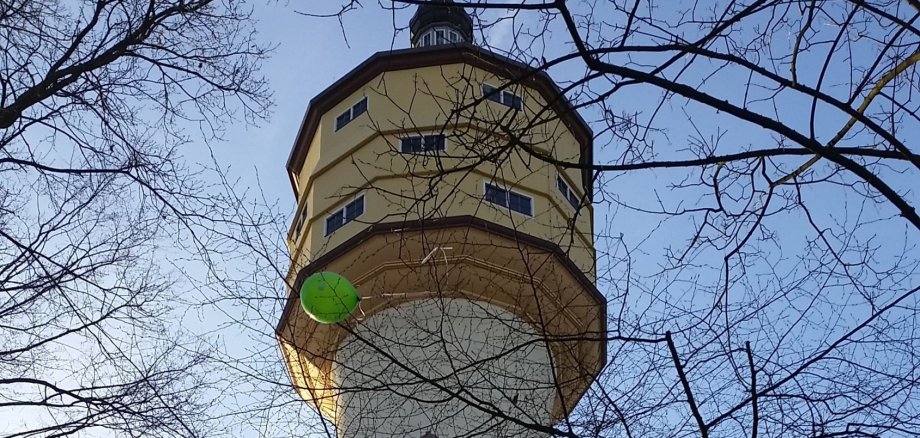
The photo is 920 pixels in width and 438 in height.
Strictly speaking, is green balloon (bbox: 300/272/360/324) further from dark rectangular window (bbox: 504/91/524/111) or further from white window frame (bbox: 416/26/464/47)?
white window frame (bbox: 416/26/464/47)

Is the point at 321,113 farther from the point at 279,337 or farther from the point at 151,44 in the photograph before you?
the point at 279,337

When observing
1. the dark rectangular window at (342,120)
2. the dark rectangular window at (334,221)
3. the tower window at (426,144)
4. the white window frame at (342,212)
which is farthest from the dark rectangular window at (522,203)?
the tower window at (426,144)

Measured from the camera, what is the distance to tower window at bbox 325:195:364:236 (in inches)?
512

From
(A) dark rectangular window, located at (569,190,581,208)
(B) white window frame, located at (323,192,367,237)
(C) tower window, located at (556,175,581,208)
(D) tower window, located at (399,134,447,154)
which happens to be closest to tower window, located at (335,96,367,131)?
(B) white window frame, located at (323,192,367,237)

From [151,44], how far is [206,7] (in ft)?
1.33

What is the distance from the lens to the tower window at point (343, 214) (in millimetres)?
13008

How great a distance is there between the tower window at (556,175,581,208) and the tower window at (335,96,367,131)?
2.51m

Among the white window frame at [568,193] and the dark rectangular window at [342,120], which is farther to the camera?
the dark rectangular window at [342,120]

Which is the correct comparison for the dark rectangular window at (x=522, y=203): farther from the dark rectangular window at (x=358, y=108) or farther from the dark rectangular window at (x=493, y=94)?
the dark rectangular window at (x=493, y=94)

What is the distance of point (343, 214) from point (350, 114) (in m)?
1.63

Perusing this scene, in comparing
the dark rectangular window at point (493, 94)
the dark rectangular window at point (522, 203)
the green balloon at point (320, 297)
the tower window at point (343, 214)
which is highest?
the tower window at point (343, 214)

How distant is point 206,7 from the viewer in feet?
22.0

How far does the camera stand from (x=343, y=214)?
13.4 meters

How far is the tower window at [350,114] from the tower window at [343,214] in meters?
1.38
